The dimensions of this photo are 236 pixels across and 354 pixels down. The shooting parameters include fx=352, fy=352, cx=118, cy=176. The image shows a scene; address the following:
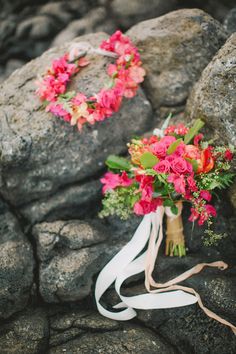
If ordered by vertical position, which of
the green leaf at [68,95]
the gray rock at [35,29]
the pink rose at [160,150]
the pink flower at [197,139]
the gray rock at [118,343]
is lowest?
the gray rock at [118,343]

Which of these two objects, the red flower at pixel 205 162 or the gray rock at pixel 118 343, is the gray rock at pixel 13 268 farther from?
the red flower at pixel 205 162

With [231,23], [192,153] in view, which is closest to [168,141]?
[192,153]

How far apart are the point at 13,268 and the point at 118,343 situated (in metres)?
1.22

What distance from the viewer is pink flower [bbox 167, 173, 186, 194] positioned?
2.79 meters

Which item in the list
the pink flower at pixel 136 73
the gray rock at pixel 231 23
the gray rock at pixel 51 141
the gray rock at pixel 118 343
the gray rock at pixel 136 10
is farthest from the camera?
the gray rock at pixel 136 10

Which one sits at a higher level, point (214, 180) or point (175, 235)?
point (214, 180)

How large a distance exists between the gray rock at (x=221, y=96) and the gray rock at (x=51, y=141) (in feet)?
2.70

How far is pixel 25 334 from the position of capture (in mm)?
3107

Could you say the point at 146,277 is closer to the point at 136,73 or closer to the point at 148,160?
the point at 148,160

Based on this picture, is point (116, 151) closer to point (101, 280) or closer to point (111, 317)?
point (101, 280)

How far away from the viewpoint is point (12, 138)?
3.61 metres

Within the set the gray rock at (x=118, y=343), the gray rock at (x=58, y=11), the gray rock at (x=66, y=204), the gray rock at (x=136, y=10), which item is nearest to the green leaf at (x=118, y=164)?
the gray rock at (x=66, y=204)

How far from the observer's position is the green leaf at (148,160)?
2.96 metres

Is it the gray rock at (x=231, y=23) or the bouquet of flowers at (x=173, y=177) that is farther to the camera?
the gray rock at (x=231, y=23)
